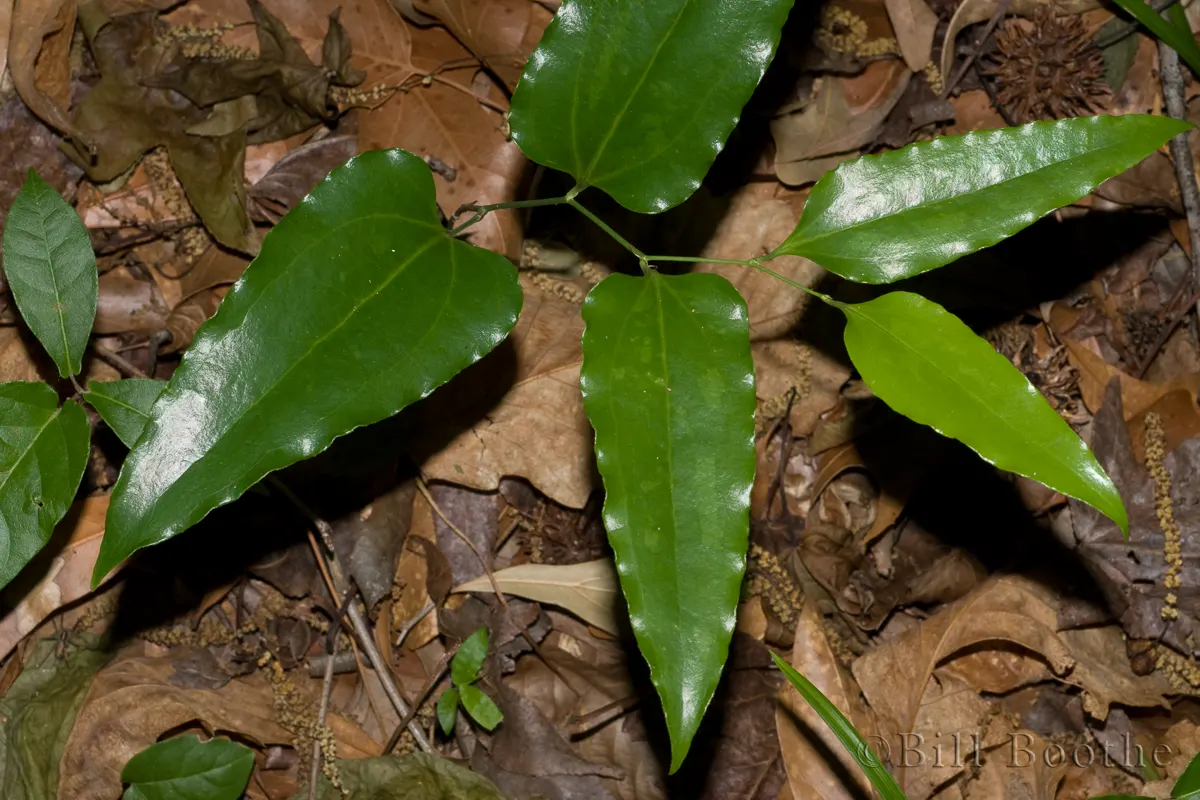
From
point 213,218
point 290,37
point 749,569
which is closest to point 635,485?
point 749,569

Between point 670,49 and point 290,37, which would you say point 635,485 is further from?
point 290,37

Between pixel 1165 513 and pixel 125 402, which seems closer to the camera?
pixel 125 402

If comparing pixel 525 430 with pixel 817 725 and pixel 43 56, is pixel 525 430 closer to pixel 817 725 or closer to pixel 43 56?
pixel 817 725

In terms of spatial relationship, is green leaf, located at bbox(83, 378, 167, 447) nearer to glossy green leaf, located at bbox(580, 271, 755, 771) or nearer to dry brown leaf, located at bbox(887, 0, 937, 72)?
glossy green leaf, located at bbox(580, 271, 755, 771)

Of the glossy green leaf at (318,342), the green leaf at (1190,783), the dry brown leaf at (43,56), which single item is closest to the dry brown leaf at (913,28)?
the glossy green leaf at (318,342)

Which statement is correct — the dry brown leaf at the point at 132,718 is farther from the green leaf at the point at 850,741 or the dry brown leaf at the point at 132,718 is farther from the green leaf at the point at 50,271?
the green leaf at the point at 850,741

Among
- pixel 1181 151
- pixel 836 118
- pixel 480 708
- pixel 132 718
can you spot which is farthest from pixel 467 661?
pixel 1181 151
